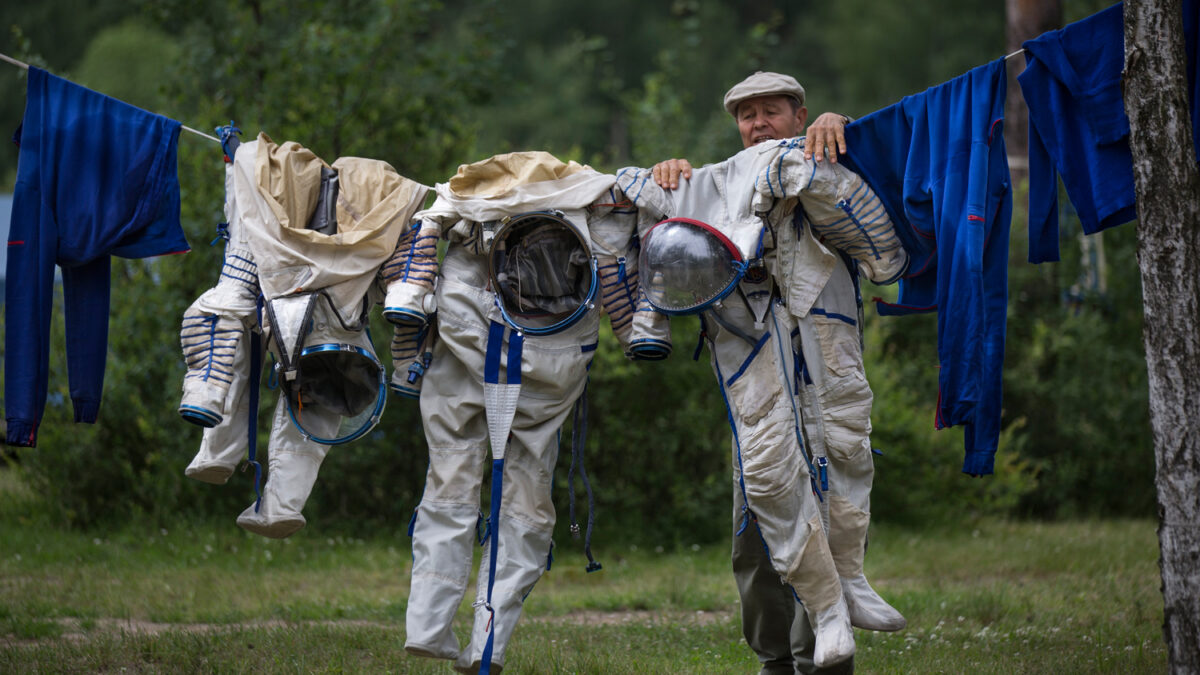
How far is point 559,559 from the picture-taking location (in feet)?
28.4

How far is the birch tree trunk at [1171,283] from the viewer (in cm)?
385

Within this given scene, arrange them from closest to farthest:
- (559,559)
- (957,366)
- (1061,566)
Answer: (957,366) < (1061,566) < (559,559)

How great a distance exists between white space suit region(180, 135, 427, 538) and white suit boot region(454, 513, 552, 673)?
742 millimetres

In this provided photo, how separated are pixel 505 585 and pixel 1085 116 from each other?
2777mm

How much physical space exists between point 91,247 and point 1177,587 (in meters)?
4.30

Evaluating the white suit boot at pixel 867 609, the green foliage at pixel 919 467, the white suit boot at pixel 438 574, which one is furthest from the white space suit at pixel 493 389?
the green foliage at pixel 919 467

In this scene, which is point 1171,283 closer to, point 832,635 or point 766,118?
point 832,635

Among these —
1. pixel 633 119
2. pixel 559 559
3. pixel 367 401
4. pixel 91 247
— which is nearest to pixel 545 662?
pixel 367 401

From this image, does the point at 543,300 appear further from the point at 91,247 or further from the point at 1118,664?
the point at 1118,664

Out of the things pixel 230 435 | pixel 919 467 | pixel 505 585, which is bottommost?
pixel 505 585

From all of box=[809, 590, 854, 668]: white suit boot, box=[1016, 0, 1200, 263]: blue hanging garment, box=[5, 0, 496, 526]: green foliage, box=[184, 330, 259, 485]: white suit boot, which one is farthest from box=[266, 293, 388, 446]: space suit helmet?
box=[5, 0, 496, 526]: green foliage

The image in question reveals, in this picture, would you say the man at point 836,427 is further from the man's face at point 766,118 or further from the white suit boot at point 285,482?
the white suit boot at point 285,482

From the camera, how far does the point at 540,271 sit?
473cm

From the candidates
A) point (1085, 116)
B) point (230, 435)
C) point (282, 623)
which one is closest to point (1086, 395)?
point (1085, 116)
